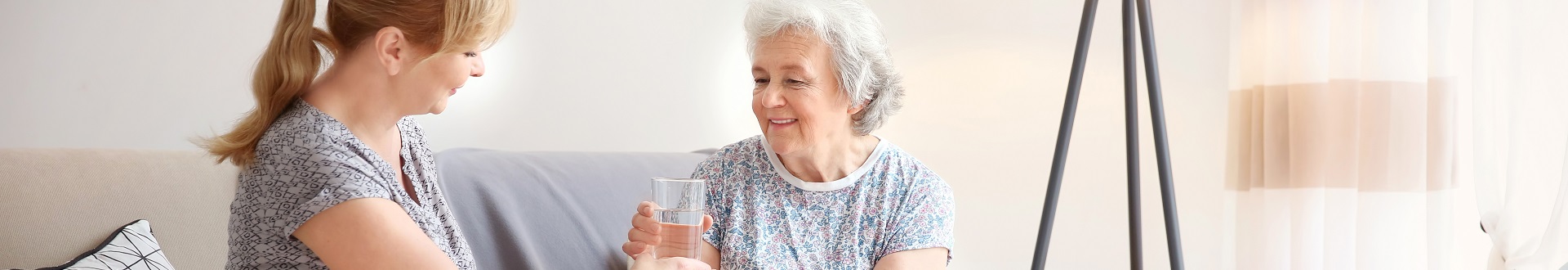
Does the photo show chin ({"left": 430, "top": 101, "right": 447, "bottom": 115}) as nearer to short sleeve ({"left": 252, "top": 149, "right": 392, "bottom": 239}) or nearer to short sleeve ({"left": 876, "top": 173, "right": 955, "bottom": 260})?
short sleeve ({"left": 252, "top": 149, "right": 392, "bottom": 239})

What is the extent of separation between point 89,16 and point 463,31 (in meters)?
1.34

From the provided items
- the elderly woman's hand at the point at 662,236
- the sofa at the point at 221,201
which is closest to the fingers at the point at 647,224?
the elderly woman's hand at the point at 662,236

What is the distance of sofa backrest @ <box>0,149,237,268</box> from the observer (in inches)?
65.9

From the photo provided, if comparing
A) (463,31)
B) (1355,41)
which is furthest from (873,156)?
(1355,41)

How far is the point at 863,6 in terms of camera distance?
1853 millimetres

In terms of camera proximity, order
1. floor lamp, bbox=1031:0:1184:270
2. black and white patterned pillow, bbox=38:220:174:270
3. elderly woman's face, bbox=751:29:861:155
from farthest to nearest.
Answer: floor lamp, bbox=1031:0:1184:270 → elderly woman's face, bbox=751:29:861:155 → black and white patterned pillow, bbox=38:220:174:270

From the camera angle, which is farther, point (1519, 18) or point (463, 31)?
point (1519, 18)

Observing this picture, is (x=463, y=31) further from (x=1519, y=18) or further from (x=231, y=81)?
(x=1519, y=18)

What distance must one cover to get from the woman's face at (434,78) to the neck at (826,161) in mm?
700

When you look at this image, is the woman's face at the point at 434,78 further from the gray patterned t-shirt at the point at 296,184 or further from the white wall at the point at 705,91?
the white wall at the point at 705,91

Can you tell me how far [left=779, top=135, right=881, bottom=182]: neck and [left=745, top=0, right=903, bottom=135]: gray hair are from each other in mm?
49

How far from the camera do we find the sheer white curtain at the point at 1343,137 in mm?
2174

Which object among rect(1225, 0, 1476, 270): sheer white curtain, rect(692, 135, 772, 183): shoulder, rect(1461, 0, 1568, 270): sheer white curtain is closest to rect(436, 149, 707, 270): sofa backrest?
rect(692, 135, 772, 183): shoulder

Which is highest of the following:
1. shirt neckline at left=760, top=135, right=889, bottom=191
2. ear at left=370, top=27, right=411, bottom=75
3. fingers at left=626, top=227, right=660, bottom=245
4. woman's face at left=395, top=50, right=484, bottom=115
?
ear at left=370, top=27, right=411, bottom=75
